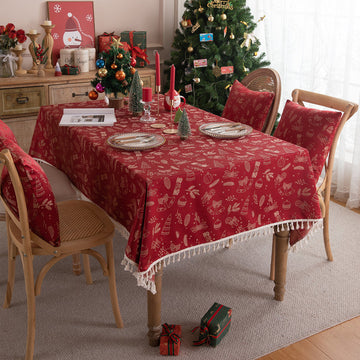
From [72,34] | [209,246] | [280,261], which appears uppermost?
[72,34]

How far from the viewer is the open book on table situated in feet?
8.73

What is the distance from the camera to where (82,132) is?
2533 mm

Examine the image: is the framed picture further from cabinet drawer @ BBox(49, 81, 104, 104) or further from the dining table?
the dining table

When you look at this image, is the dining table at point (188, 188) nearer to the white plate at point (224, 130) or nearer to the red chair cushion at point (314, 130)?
the white plate at point (224, 130)

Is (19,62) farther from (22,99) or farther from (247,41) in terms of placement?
(247,41)

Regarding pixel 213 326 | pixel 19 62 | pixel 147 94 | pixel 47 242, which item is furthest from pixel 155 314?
pixel 19 62

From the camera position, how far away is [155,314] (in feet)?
7.05

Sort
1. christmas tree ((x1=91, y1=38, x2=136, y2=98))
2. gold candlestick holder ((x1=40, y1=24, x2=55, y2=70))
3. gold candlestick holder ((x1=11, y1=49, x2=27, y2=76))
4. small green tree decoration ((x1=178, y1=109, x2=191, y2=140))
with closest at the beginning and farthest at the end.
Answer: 1. small green tree decoration ((x1=178, y1=109, x2=191, y2=140))
2. christmas tree ((x1=91, y1=38, x2=136, y2=98))
3. gold candlestick holder ((x1=11, y1=49, x2=27, y2=76))
4. gold candlestick holder ((x1=40, y1=24, x2=55, y2=70))

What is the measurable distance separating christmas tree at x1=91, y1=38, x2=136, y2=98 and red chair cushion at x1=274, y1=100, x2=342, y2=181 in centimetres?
96

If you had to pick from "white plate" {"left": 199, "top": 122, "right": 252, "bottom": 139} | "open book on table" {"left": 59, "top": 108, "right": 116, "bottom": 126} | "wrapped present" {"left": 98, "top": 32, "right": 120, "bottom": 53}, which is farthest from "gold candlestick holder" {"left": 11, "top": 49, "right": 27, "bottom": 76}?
"white plate" {"left": 199, "top": 122, "right": 252, "bottom": 139}

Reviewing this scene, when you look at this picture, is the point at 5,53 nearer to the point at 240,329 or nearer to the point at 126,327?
the point at 126,327

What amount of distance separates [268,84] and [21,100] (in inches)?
76.2

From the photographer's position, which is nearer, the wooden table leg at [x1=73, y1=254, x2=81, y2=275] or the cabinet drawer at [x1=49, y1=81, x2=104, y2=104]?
the wooden table leg at [x1=73, y1=254, x2=81, y2=275]

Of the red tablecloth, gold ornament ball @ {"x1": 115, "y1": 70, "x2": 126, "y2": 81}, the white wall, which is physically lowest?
the red tablecloth
